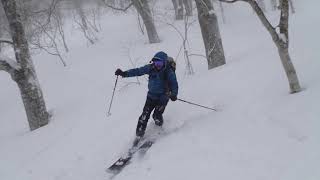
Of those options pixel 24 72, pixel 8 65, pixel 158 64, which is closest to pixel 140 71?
pixel 158 64

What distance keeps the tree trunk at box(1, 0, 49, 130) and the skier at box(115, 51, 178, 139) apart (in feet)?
13.2

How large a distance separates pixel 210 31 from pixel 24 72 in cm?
512

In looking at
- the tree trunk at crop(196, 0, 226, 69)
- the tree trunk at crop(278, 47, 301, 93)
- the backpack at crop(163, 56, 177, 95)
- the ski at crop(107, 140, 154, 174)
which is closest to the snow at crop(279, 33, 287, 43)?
the tree trunk at crop(278, 47, 301, 93)

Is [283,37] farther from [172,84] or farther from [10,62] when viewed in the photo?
[10,62]

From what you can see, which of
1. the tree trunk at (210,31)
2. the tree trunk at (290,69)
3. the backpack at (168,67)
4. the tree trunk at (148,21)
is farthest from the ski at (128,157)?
the tree trunk at (148,21)

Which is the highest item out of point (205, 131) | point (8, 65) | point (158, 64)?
point (8, 65)

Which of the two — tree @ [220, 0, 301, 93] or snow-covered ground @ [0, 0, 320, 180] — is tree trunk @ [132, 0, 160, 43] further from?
tree @ [220, 0, 301, 93]

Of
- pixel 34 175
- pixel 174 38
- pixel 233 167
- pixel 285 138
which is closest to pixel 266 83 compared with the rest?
pixel 285 138

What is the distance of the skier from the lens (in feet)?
24.9

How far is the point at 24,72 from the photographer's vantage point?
10727mm

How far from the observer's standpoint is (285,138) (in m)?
5.81

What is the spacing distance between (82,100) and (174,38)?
8055 millimetres

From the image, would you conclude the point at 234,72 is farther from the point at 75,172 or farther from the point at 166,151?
the point at 75,172

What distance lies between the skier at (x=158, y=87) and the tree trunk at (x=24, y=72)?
4025mm
